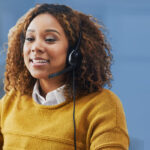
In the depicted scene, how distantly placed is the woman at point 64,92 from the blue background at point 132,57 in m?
0.09

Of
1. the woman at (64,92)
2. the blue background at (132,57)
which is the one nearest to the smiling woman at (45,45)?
the woman at (64,92)

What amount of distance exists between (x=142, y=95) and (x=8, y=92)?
0.57 m

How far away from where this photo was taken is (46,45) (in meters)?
0.88

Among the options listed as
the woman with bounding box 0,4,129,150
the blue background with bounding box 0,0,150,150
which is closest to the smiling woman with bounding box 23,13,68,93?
the woman with bounding box 0,4,129,150

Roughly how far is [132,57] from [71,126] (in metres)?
0.42

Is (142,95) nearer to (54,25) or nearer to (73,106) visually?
(73,106)

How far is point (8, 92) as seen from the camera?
1.08 meters

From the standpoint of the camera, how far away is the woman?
862mm

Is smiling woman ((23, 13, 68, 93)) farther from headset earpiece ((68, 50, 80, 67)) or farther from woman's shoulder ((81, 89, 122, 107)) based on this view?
woman's shoulder ((81, 89, 122, 107))

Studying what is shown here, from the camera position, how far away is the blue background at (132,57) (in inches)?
41.8

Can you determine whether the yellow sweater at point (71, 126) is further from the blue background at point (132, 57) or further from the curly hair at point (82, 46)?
the blue background at point (132, 57)

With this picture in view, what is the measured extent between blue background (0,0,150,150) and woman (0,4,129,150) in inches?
3.6

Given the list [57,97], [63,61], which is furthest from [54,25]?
[57,97]

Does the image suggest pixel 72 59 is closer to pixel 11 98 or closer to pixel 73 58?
pixel 73 58
